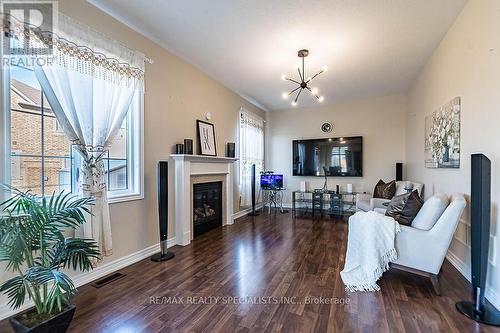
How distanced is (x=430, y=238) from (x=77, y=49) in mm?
3752

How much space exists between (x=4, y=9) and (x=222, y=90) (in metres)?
3.29

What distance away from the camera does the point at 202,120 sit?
13.8 feet

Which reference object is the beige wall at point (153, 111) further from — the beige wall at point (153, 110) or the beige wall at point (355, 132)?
the beige wall at point (355, 132)

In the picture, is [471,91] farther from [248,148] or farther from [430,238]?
[248,148]

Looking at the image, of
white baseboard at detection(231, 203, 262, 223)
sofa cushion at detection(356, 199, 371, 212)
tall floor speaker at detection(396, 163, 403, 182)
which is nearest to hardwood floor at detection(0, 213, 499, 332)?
sofa cushion at detection(356, 199, 371, 212)

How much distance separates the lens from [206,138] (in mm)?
4227

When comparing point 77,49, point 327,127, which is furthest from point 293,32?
point 327,127

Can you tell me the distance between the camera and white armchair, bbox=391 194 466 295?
6.92 feet

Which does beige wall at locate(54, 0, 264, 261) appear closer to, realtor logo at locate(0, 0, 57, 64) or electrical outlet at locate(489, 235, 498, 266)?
realtor logo at locate(0, 0, 57, 64)

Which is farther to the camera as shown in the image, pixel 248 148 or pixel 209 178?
pixel 248 148

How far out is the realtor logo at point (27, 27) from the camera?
189cm

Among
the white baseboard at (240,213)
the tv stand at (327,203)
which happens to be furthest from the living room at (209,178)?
the tv stand at (327,203)

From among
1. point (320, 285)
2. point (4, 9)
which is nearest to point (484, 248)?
point (320, 285)

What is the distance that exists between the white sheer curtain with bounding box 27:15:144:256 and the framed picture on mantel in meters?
1.45
